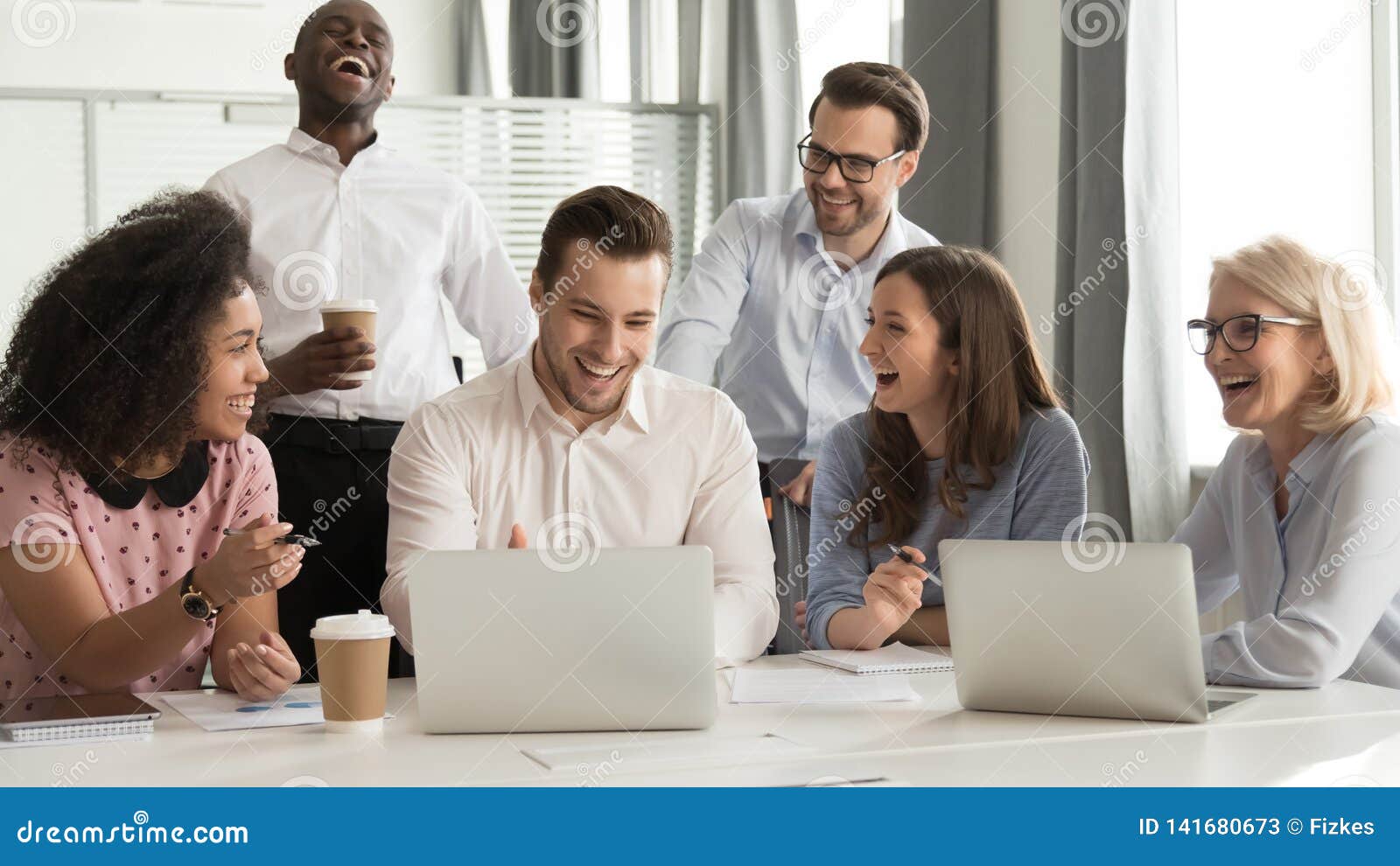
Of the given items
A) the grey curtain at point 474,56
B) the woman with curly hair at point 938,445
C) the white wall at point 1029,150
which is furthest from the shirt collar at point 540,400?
the grey curtain at point 474,56

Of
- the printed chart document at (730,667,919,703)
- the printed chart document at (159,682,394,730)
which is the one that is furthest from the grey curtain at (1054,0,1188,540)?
the printed chart document at (159,682,394,730)

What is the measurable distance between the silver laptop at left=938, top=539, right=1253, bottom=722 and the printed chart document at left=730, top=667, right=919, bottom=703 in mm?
115

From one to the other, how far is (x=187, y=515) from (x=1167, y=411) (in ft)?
7.23

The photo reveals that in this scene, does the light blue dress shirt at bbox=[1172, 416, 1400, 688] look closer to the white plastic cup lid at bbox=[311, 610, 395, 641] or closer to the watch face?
the white plastic cup lid at bbox=[311, 610, 395, 641]

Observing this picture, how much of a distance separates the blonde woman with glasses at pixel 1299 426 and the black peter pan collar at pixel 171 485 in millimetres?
1481

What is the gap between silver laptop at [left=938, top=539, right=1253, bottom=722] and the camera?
1.45 metres

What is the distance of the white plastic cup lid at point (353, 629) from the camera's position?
1442 millimetres

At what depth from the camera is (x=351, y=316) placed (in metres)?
2.17

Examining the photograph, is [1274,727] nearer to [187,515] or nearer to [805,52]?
[187,515]

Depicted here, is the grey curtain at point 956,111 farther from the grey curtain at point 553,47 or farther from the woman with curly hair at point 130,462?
the woman with curly hair at point 130,462

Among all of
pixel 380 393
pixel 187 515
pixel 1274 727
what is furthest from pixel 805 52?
pixel 1274 727

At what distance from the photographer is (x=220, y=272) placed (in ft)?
6.35

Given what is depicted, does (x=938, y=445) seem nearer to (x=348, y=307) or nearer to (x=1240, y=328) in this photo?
(x=1240, y=328)
